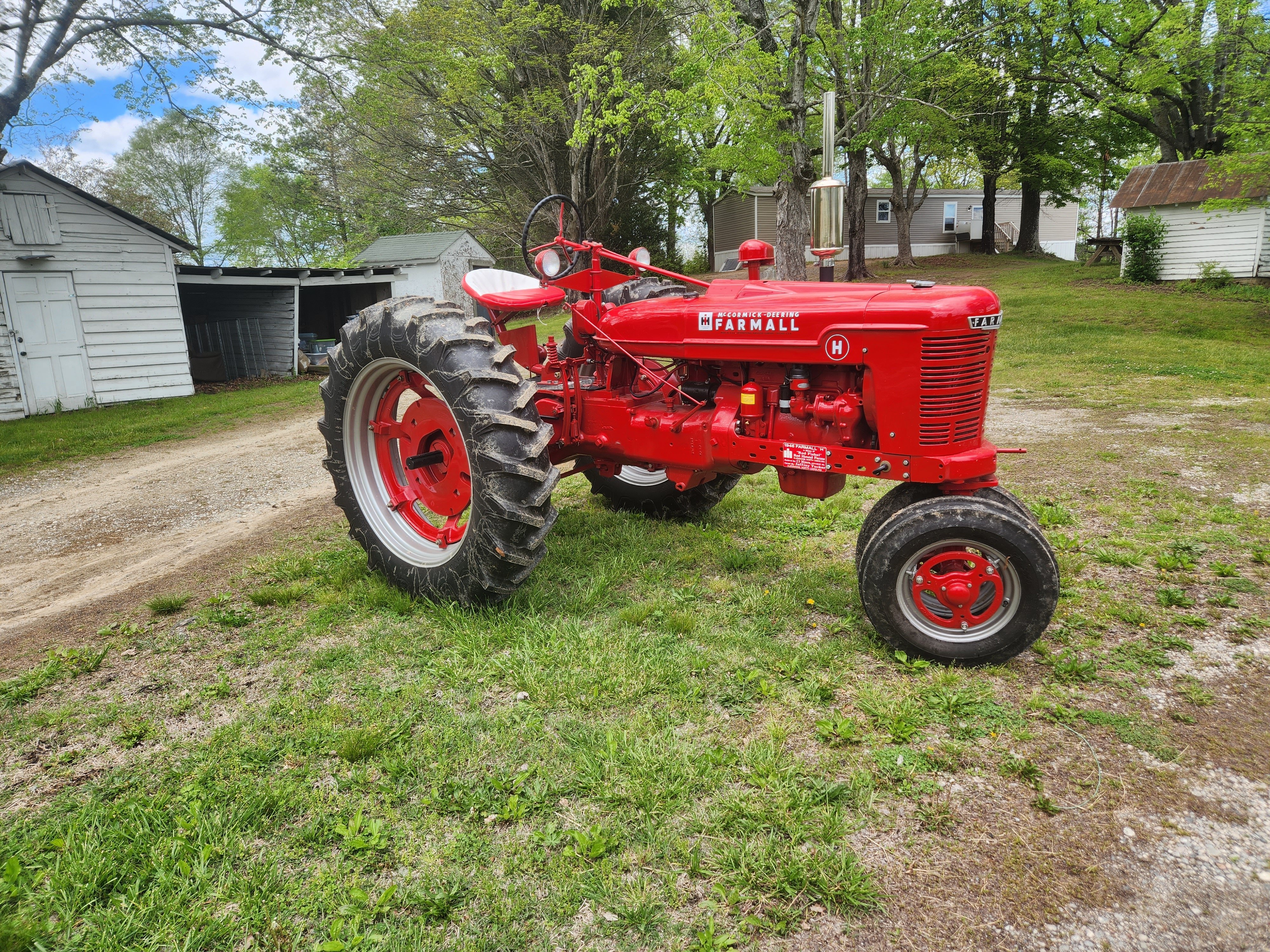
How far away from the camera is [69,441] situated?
1013 cm

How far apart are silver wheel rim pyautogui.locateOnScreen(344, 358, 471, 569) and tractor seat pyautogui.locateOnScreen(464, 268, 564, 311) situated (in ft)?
1.94

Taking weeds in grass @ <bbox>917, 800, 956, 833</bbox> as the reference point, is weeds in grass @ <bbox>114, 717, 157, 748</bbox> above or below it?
above

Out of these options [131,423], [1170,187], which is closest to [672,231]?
[1170,187]

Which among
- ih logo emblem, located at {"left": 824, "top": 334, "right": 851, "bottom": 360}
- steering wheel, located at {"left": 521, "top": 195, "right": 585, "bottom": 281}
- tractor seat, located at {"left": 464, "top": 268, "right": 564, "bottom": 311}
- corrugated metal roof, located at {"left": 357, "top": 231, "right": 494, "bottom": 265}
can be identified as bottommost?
ih logo emblem, located at {"left": 824, "top": 334, "right": 851, "bottom": 360}

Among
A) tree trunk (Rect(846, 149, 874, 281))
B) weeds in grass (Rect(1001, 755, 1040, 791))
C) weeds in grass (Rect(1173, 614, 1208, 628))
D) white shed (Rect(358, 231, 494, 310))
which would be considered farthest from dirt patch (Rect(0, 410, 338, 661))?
white shed (Rect(358, 231, 494, 310))

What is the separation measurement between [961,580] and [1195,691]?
93 cm

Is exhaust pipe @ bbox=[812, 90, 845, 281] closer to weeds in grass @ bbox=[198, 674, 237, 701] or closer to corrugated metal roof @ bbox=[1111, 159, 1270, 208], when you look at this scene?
weeds in grass @ bbox=[198, 674, 237, 701]

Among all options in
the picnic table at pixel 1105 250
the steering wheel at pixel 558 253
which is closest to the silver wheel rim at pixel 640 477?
the steering wheel at pixel 558 253

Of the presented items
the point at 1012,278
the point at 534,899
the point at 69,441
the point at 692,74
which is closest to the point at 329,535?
the point at 534,899

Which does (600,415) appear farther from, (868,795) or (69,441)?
(69,441)

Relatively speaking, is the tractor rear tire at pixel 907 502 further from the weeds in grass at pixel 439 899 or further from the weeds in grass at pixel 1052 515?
the weeds in grass at pixel 439 899

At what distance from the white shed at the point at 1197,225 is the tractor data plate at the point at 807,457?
19091 mm

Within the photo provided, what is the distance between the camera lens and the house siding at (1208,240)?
17.8 metres

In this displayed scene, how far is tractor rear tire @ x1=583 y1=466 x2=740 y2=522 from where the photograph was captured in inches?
197
